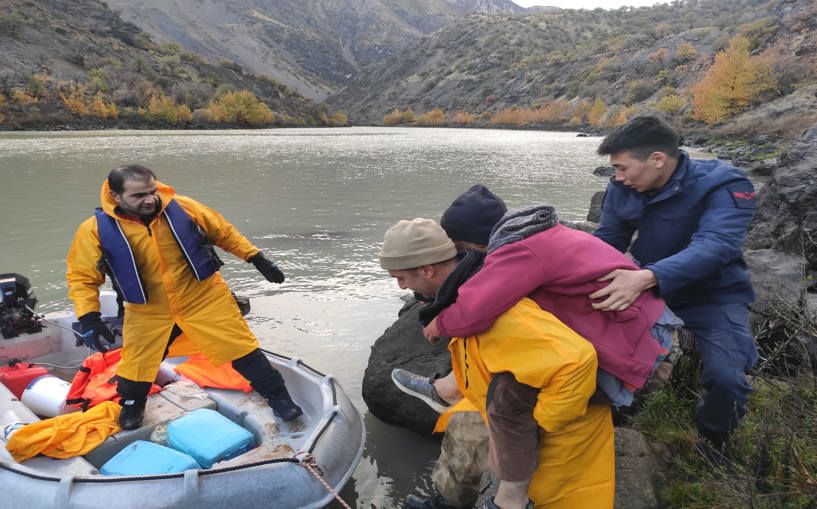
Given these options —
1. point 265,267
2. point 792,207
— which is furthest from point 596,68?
point 265,267

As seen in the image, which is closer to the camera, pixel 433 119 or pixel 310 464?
pixel 310 464

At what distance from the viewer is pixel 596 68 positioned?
354ft

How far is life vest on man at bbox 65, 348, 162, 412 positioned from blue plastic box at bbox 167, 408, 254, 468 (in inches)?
24.8

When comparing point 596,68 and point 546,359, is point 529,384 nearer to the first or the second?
point 546,359

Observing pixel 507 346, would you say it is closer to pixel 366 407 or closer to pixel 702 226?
pixel 702 226

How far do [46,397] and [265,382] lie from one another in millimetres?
1766

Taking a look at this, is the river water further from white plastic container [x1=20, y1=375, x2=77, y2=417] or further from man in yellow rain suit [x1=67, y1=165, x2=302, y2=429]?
white plastic container [x1=20, y1=375, x2=77, y2=417]

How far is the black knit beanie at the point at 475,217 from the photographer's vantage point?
96.1 inches

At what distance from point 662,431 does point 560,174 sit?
20870mm


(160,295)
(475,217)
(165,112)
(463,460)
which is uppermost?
(475,217)

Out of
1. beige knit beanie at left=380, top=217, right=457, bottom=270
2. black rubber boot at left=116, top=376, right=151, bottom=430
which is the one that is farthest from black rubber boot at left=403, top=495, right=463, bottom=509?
black rubber boot at left=116, top=376, right=151, bottom=430

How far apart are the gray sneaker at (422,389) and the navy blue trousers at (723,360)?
1.31 metres

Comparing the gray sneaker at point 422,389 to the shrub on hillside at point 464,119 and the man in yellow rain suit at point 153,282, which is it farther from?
the shrub on hillside at point 464,119

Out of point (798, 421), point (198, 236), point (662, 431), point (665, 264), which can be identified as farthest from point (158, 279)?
point (798, 421)
